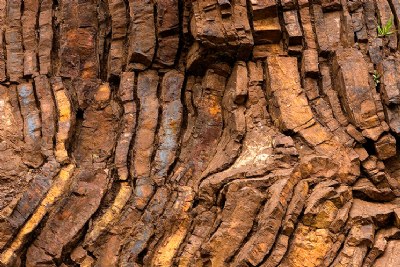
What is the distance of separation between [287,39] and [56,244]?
4.65 metres

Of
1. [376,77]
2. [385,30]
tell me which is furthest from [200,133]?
[385,30]

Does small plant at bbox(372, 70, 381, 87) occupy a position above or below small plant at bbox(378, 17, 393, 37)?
below

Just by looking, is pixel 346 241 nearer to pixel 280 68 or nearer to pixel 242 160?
pixel 242 160

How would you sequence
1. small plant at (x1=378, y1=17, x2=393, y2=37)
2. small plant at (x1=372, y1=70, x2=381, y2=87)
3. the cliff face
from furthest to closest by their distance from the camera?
small plant at (x1=378, y1=17, x2=393, y2=37) → small plant at (x1=372, y1=70, x2=381, y2=87) → the cliff face

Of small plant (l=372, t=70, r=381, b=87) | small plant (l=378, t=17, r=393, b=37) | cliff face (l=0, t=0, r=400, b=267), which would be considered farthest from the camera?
small plant (l=378, t=17, r=393, b=37)

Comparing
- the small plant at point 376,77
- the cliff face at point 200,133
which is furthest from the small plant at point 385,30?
the small plant at point 376,77

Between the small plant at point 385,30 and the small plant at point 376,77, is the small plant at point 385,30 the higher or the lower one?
the higher one

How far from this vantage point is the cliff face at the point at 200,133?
344 inches

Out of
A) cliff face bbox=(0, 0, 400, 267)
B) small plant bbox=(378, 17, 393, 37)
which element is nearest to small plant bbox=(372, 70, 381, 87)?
cliff face bbox=(0, 0, 400, 267)

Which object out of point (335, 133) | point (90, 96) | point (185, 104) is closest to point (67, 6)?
point (90, 96)

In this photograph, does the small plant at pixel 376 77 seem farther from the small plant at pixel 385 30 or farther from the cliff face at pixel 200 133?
the small plant at pixel 385 30

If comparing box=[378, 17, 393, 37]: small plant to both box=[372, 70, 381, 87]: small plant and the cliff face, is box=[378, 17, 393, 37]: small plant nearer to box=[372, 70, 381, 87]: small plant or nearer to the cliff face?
the cliff face

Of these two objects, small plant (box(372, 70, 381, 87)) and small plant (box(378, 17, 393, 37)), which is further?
small plant (box(378, 17, 393, 37))

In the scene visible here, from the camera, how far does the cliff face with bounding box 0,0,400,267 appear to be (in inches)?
344
